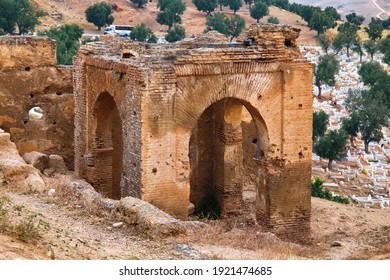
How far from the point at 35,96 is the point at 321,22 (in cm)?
6409

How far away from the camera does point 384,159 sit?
40.1m

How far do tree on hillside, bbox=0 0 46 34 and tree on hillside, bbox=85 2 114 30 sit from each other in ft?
35.9

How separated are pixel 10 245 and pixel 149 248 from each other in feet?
8.01

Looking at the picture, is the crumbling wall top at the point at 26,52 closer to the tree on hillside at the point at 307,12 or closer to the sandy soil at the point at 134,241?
the sandy soil at the point at 134,241

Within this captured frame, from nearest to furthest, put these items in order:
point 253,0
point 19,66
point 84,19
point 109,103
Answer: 1. point 109,103
2. point 19,66
3. point 84,19
4. point 253,0

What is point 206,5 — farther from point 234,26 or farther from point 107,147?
point 107,147

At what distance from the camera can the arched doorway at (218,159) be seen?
1669 cm

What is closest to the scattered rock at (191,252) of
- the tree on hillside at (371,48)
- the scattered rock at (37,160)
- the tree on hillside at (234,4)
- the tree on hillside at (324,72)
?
the scattered rock at (37,160)

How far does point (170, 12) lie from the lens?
73812mm

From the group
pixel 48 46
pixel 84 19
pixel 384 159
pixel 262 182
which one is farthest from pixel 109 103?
pixel 84 19

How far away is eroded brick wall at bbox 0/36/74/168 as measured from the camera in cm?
1745

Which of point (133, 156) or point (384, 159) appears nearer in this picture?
point (133, 156)

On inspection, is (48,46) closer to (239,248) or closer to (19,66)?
(19,66)

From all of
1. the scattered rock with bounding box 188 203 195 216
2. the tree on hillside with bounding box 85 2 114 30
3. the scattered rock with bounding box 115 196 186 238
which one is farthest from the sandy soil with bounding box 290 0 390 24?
the scattered rock with bounding box 115 196 186 238
